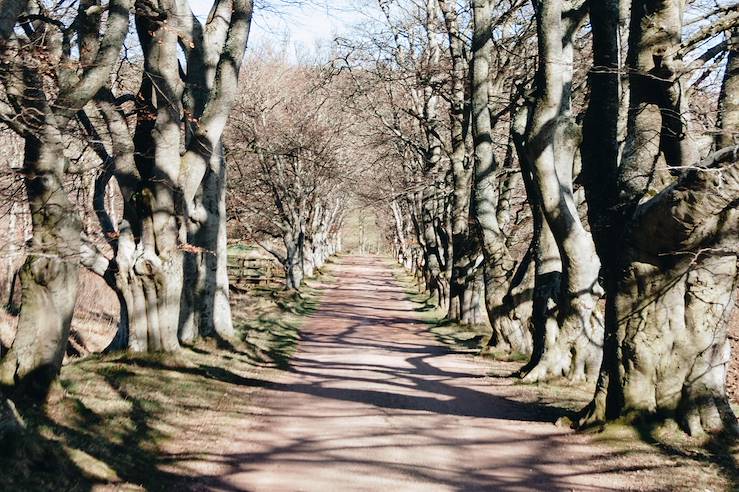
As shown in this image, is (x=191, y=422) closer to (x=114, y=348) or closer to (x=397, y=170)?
(x=114, y=348)

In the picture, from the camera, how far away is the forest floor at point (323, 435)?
6.49 m

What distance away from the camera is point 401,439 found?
8.14 m

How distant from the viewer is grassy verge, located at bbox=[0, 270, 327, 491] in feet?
18.7

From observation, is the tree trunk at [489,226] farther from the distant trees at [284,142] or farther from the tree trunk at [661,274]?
the distant trees at [284,142]

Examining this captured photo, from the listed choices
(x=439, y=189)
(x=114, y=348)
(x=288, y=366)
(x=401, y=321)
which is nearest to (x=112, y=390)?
(x=114, y=348)

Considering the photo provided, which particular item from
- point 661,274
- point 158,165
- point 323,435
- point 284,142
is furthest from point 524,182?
point 284,142

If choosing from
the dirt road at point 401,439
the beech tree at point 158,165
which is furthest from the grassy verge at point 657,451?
the beech tree at point 158,165

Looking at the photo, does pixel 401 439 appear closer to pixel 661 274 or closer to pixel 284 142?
pixel 661 274

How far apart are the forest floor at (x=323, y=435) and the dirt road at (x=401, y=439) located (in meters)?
0.03

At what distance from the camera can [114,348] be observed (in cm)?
1154

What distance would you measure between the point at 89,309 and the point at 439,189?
40.2 feet

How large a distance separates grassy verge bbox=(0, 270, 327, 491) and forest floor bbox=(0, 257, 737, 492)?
0.07ft

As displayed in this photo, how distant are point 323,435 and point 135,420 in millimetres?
2071

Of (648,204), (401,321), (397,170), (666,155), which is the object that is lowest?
(401,321)
